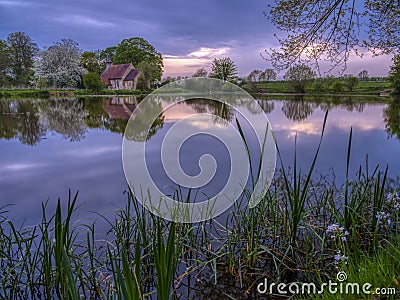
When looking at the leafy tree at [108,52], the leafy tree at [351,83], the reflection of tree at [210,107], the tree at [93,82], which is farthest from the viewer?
the leafy tree at [108,52]

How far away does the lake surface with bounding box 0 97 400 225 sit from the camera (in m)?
5.20

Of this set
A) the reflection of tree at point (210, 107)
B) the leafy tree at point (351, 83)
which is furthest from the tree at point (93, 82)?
the reflection of tree at point (210, 107)

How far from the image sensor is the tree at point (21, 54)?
4528 cm

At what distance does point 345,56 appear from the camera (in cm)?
539

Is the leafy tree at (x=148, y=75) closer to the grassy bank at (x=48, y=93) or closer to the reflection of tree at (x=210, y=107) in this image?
the grassy bank at (x=48, y=93)

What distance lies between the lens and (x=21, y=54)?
4709 centimetres

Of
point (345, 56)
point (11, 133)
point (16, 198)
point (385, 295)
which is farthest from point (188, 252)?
point (11, 133)

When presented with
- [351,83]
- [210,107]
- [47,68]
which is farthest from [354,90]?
[47,68]

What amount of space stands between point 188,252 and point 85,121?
569 inches

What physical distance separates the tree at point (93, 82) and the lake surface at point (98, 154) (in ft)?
82.5

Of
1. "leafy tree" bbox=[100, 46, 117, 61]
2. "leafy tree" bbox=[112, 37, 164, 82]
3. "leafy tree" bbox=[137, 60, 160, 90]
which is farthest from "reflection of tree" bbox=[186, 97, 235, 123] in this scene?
"leafy tree" bbox=[100, 46, 117, 61]

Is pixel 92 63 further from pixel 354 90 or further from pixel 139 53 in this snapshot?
pixel 354 90

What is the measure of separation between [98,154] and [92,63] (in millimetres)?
52577

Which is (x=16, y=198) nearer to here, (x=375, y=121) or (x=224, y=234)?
(x=224, y=234)
